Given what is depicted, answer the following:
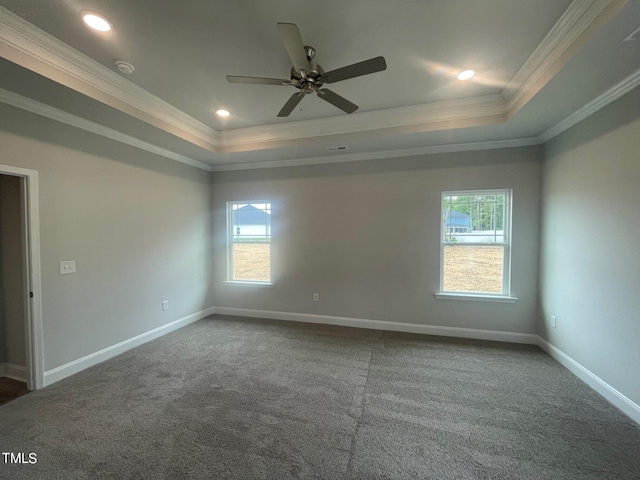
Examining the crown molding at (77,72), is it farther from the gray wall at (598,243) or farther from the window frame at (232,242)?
the gray wall at (598,243)

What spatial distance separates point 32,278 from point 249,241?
2.69m

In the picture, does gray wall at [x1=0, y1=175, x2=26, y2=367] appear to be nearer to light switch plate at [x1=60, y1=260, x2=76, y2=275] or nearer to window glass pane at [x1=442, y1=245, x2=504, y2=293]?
light switch plate at [x1=60, y1=260, x2=76, y2=275]

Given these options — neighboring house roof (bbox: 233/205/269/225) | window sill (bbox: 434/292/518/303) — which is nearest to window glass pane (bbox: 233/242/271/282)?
neighboring house roof (bbox: 233/205/269/225)

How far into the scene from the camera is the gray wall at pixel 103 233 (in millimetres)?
2520

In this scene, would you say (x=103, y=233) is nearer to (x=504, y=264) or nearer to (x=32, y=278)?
(x=32, y=278)

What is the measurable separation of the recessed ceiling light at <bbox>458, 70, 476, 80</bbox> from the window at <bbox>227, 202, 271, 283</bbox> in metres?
3.17

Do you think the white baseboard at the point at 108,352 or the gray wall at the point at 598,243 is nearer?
the gray wall at the point at 598,243

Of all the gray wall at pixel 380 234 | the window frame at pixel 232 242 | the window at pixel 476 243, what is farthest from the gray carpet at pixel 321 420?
the window frame at pixel 232 242

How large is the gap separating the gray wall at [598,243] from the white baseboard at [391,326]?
1.31 feet

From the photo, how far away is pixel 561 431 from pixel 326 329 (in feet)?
8.76


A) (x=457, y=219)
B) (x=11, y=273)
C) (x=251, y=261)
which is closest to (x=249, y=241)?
(x=251, y=261)

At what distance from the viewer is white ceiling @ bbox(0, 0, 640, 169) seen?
172 cm

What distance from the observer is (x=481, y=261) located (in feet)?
12.0

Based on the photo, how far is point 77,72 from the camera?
2178 millimetres
